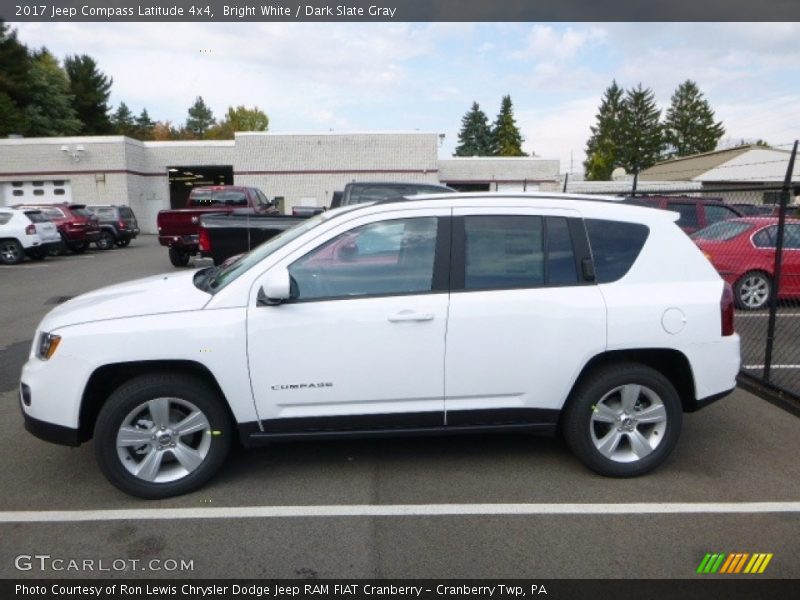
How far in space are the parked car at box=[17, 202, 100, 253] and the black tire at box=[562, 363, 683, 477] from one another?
20.0 metres

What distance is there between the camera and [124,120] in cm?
9788

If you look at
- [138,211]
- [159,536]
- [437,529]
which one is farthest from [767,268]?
[138,211]

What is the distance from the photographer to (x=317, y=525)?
3684mm

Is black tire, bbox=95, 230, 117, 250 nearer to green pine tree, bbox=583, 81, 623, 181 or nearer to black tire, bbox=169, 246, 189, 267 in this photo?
black tire, bbox=169, 246, 189, 267

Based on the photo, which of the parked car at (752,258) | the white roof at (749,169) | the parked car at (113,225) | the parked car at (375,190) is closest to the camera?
the parked car at (752,258)

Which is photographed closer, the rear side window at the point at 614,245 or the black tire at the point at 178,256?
the rear side window at the point at 614,245

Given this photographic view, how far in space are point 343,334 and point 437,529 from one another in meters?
1.25

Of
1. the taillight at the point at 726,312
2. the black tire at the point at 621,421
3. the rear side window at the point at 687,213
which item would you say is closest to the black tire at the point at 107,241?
the rear side window at the point at 687,213

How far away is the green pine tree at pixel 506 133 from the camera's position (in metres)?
77.6

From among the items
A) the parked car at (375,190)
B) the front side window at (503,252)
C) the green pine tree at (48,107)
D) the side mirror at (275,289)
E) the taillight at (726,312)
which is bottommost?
the taillight at (726,312)

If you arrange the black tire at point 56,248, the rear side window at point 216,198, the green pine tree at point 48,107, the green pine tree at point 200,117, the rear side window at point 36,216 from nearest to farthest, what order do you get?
the rear side window at point 216,198, the rear side window at point 36,216, the black tire at point 56,248, the green pine tree at point 48,107, the green pine tree at point 200,117

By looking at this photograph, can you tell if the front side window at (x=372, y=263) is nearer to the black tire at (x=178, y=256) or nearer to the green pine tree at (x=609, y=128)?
the black tire at (x=178, y=256)

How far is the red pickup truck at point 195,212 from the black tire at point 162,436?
11813mm

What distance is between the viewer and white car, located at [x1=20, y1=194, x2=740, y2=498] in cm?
390
